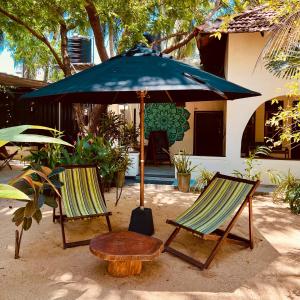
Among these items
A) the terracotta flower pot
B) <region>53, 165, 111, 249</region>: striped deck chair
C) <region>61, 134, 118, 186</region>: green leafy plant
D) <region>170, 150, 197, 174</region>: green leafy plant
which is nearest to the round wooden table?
<region>53, 165, 111, 249</region>: striped deck chair

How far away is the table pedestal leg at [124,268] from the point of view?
373 cm

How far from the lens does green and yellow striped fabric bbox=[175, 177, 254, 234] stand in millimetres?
4312

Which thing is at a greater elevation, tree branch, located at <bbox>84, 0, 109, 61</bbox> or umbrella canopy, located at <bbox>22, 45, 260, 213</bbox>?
tree branch, located at <bbox>84, 0, 109, 61</bbox>

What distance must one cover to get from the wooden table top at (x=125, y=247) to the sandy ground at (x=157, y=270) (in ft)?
1.03

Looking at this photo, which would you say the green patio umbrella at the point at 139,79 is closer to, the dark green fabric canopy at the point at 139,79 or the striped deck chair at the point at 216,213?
the dark green fabric canopy at the point at 139,79

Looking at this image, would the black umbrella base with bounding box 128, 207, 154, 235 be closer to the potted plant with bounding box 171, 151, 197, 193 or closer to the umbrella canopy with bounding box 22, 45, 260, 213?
the umbrella canopy with bounding box 22, 45, 260, 213

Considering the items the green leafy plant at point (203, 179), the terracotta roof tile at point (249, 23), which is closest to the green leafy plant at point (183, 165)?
the green leafy plant at point (203, 179)

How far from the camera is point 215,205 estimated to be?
473 cm

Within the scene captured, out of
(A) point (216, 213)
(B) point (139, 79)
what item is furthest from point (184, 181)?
(B) point (139, 79)

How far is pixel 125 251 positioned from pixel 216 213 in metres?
1.47

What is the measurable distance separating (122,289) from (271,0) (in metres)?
4.07

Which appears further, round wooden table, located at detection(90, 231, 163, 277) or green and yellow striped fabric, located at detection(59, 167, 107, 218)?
green and yellow striped fabric, located at detection(59, 167, 107, 218)

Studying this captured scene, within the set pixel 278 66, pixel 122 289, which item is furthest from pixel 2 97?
pixel 122 289

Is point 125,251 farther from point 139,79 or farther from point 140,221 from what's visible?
point 139,79
